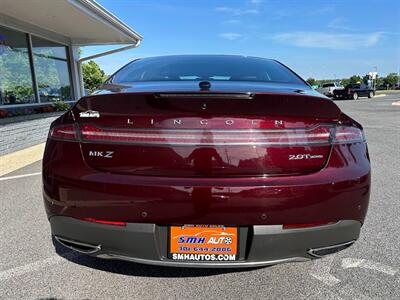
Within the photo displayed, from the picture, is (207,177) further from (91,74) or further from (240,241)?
(91,74)

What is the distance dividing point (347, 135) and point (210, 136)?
82 centimetres

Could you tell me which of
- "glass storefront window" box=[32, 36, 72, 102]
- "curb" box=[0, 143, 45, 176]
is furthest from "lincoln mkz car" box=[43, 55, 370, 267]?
"glass storefront window" box=[32, 36, 72, 102]

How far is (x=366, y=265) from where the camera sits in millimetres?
2619

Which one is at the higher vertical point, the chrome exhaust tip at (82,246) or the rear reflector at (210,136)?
the rear reflector at (210,136)

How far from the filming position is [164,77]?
9.41 feet

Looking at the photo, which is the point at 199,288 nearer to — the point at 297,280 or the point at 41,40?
the point at 297,280

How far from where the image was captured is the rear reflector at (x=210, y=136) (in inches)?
76.0

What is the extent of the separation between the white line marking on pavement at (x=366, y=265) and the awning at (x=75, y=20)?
301 inches

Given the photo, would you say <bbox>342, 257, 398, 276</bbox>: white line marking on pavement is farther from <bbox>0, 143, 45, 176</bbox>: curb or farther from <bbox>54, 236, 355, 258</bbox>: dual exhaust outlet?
<bbox>0, 143, 45, 176</bbox>: curb

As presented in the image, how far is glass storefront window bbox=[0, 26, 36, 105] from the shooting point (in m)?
9.41

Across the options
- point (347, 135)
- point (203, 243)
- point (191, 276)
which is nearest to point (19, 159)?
point (191, 276)

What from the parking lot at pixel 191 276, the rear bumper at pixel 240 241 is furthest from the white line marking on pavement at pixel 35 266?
the rear bumper at pixel 240 241

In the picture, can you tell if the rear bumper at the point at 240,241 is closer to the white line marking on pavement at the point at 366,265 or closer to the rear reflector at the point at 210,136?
the rear reflector at the point at 210,136

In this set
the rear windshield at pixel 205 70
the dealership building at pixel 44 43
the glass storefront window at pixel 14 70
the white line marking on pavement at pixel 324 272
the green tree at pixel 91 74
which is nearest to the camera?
the white line marking on pavement at pixel 324 272
